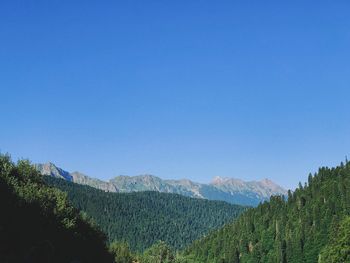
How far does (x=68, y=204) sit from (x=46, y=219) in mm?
15760

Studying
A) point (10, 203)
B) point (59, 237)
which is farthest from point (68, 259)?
point (10, 203)

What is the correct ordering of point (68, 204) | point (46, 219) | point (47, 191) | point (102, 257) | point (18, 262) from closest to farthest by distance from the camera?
point (18, 262) → point (46, 219) → point (47, 191) → point (68, 204) → point (102, 257)

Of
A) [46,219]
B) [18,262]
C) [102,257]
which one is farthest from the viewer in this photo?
[102,257]

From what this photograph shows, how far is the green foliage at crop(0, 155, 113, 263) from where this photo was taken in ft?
251

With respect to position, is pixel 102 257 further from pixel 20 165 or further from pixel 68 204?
pixel 20 165

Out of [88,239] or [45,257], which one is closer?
[45,257]

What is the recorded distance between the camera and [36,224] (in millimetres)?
82625

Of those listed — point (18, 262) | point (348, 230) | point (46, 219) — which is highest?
point (348, 230)

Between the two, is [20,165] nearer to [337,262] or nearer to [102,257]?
[102,257]

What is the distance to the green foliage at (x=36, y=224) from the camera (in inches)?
3012

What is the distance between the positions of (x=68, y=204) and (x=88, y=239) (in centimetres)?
885

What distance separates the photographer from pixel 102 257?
366 feet

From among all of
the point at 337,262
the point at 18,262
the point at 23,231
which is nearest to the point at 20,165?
the point at 23,231

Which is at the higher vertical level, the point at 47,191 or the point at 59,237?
the point at 47,191
